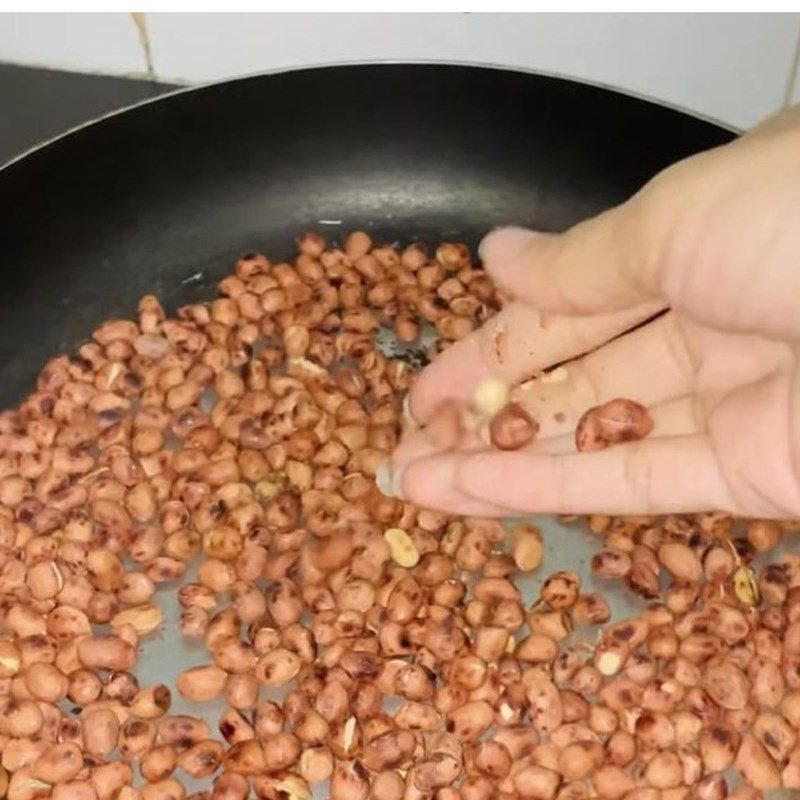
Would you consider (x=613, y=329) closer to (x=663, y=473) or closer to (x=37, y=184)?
(x=663, y=473)

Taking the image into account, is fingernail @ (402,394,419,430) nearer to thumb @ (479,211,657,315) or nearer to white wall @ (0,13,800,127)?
thumb @ (479,211,657,315)

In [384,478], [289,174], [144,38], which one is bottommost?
[384,478]

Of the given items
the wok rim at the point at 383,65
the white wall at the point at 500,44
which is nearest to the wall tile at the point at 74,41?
the white wall at the point at 500,44

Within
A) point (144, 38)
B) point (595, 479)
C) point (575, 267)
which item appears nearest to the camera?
point (575, 267)

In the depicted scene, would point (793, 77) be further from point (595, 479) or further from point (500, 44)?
point (595, 479)

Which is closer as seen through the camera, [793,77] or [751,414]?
[751,414]

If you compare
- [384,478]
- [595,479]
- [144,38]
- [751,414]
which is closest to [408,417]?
[384,478]

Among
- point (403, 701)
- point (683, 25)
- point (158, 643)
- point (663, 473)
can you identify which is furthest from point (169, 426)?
point (683, 25)

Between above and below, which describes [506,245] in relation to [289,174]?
above
